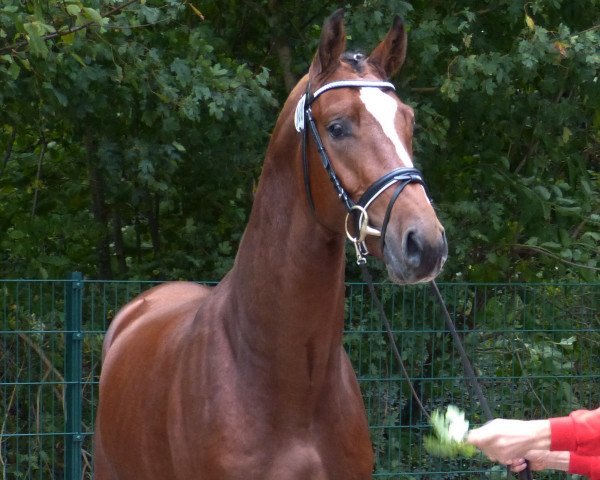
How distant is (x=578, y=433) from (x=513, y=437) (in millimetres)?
159

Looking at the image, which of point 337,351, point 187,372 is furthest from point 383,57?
point 187,372

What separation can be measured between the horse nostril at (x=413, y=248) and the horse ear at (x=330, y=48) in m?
0.77

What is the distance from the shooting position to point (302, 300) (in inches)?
137

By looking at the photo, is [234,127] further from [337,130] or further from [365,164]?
[365,164]

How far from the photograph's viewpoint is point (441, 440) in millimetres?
3193

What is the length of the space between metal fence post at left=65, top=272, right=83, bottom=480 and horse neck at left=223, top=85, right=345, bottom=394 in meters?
3.24

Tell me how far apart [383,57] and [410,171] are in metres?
0.67

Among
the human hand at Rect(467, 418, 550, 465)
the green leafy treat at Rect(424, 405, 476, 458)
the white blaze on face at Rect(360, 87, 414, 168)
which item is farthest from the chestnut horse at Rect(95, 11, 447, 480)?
the human hand at Rect(467, 418, 550, 465)

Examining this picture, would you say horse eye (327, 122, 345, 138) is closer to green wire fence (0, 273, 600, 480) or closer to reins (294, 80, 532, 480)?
reins (294, 80, 532, 480)

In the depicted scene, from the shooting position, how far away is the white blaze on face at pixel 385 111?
3.25m

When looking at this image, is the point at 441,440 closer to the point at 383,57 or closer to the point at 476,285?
the point at 383,57

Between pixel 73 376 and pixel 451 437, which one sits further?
pixel 73 376

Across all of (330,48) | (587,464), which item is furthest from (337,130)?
(587,464)

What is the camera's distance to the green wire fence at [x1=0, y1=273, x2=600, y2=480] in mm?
6758
